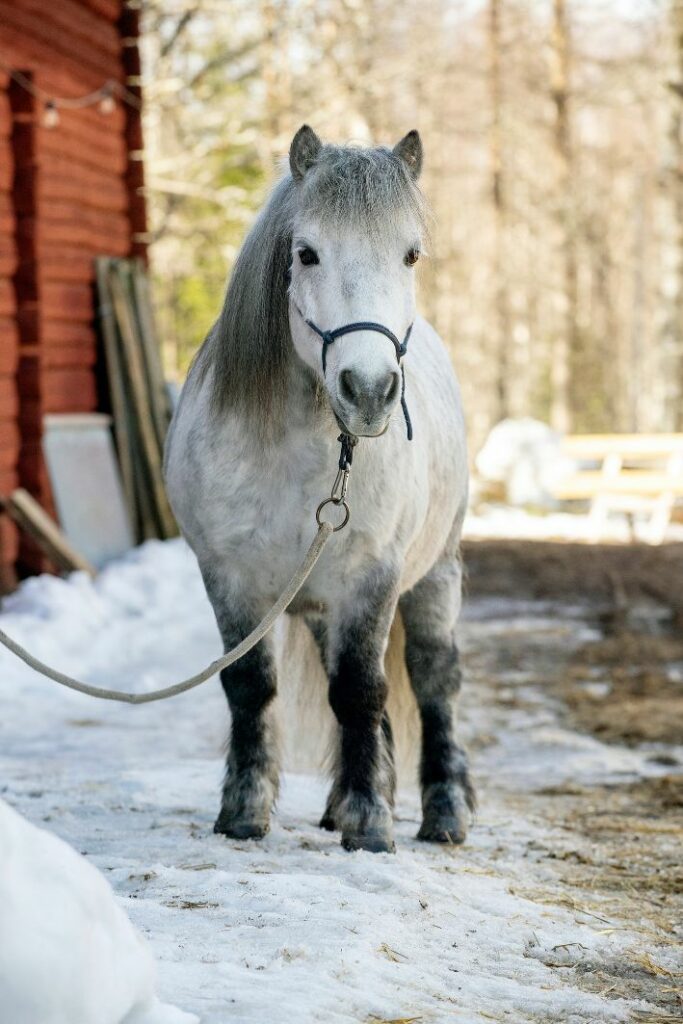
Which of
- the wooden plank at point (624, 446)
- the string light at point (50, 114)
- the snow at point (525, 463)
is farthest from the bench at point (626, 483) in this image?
the string light at point (50, 114)

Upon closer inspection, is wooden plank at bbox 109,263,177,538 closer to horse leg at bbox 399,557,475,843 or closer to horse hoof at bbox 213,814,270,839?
horse leg at bbox 399,557,475,843

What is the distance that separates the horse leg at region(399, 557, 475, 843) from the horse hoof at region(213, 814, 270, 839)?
2.37 feet

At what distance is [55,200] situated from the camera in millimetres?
10352

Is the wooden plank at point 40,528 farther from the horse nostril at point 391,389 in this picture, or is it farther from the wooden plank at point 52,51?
the horse nostril at point 391,389

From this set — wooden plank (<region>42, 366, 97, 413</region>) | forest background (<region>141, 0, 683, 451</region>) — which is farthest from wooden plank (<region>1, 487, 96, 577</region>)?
forest background (<region>141, 0, 683, 451</region>)

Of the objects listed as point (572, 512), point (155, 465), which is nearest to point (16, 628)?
point (155, 465)

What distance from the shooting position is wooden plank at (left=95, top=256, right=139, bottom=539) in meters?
11.2

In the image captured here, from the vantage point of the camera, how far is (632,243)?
140ft

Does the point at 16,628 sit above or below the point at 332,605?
below

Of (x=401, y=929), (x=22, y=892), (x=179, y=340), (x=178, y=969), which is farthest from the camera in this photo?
(x=179, y=340)

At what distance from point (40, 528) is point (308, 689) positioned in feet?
16.3

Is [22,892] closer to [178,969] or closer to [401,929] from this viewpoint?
[178,969]

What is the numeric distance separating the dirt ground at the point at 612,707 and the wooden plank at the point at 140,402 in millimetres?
2704

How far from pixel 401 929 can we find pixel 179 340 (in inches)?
923
